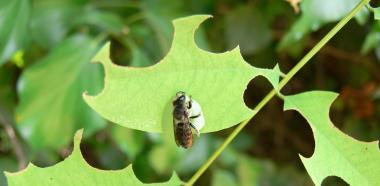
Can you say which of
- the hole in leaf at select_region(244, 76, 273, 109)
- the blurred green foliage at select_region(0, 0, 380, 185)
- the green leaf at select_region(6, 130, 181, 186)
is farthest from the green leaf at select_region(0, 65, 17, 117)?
the green leaf at select_region(6, 130, 181, 186)

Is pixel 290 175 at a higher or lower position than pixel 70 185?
lower

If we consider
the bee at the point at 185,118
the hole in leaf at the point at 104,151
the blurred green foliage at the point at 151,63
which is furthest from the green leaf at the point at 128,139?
the bee at the point at 185,118

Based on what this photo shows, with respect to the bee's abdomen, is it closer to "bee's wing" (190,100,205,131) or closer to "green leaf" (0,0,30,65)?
"bee's wing" (190,100,205,131)

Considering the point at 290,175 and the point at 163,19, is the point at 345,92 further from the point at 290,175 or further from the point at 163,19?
the point at 163,19

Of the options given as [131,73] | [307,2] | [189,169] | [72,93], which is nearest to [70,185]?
[131,73]

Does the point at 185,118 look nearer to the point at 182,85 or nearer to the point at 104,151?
the point at 182,85

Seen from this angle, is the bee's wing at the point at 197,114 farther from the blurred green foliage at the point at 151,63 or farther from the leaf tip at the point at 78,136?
the blurred green foliage at the point at 151,63

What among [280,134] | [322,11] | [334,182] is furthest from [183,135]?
[280,134]
